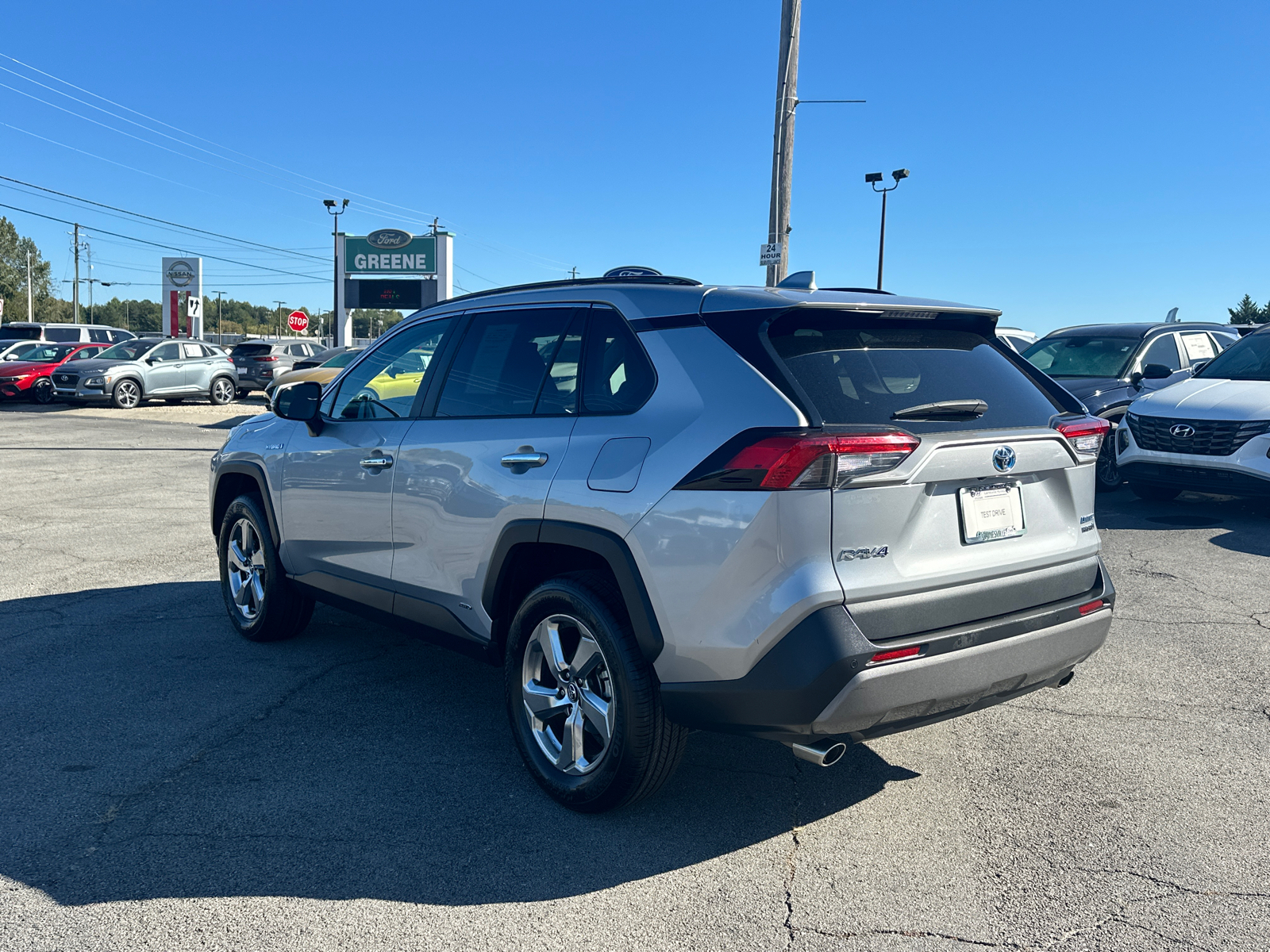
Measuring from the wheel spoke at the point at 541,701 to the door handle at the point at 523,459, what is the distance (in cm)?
79

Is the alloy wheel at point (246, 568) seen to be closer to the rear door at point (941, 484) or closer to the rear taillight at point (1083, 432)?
the rear door at point (941, 484)

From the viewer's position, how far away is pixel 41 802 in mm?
3598

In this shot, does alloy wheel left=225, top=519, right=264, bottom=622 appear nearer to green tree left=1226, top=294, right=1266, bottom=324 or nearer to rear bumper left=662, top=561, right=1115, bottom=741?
rear bumper left=662, top=561, right=1115, bottom=741

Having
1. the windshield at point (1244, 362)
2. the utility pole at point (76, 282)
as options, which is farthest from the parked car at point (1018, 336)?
the utility pole at point (76, 282)

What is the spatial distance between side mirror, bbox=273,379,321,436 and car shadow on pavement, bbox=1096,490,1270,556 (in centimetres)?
701

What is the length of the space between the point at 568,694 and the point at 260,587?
268 cm

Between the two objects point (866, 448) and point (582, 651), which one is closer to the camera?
point (866, 448)

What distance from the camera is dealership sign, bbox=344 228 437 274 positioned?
39.2m

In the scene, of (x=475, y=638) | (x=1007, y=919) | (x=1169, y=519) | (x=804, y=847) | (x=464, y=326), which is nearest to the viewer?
(x=1007, y=919)

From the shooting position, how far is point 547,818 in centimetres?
352

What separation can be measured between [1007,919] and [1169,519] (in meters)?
7.71

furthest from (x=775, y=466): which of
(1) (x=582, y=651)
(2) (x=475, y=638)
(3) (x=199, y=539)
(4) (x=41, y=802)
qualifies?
(3) (x=199, y=539)

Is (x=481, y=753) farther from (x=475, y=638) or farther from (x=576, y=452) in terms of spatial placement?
(x=576, y=452)

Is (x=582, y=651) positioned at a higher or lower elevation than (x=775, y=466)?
lower
